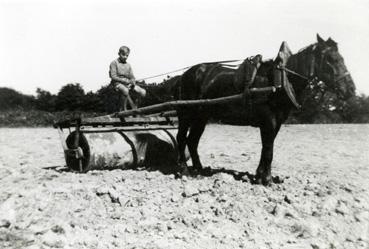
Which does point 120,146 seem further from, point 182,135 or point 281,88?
point 281,88

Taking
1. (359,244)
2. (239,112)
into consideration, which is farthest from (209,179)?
(359,244)

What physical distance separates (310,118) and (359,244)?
27.2m

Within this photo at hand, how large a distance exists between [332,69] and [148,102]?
401cm

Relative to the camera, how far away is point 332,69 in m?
6.81

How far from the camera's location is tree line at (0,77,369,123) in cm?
885

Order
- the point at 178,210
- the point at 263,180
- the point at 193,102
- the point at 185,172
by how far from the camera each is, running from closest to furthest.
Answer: the point at 178,210, the point at 263,180, the point at 193,102, the point at 185,172

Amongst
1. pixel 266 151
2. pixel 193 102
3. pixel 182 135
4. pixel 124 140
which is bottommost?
pixel 266 151

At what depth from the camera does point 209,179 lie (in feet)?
23.9

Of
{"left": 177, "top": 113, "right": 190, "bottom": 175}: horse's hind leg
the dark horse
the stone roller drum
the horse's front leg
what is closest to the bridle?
the dark horse

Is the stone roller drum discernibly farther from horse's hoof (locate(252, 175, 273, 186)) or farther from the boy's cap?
horse's hoof (locate(252, 175, 273, 186))

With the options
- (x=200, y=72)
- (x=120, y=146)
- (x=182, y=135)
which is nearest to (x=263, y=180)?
(x=182, y=135)

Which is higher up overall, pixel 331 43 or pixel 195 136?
pixel 331 43

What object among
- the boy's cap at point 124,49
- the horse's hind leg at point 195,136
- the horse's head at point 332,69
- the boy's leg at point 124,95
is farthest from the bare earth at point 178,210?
the boy's cap at point 124,49

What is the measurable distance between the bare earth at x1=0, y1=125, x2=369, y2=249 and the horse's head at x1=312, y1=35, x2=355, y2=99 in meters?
1.62
